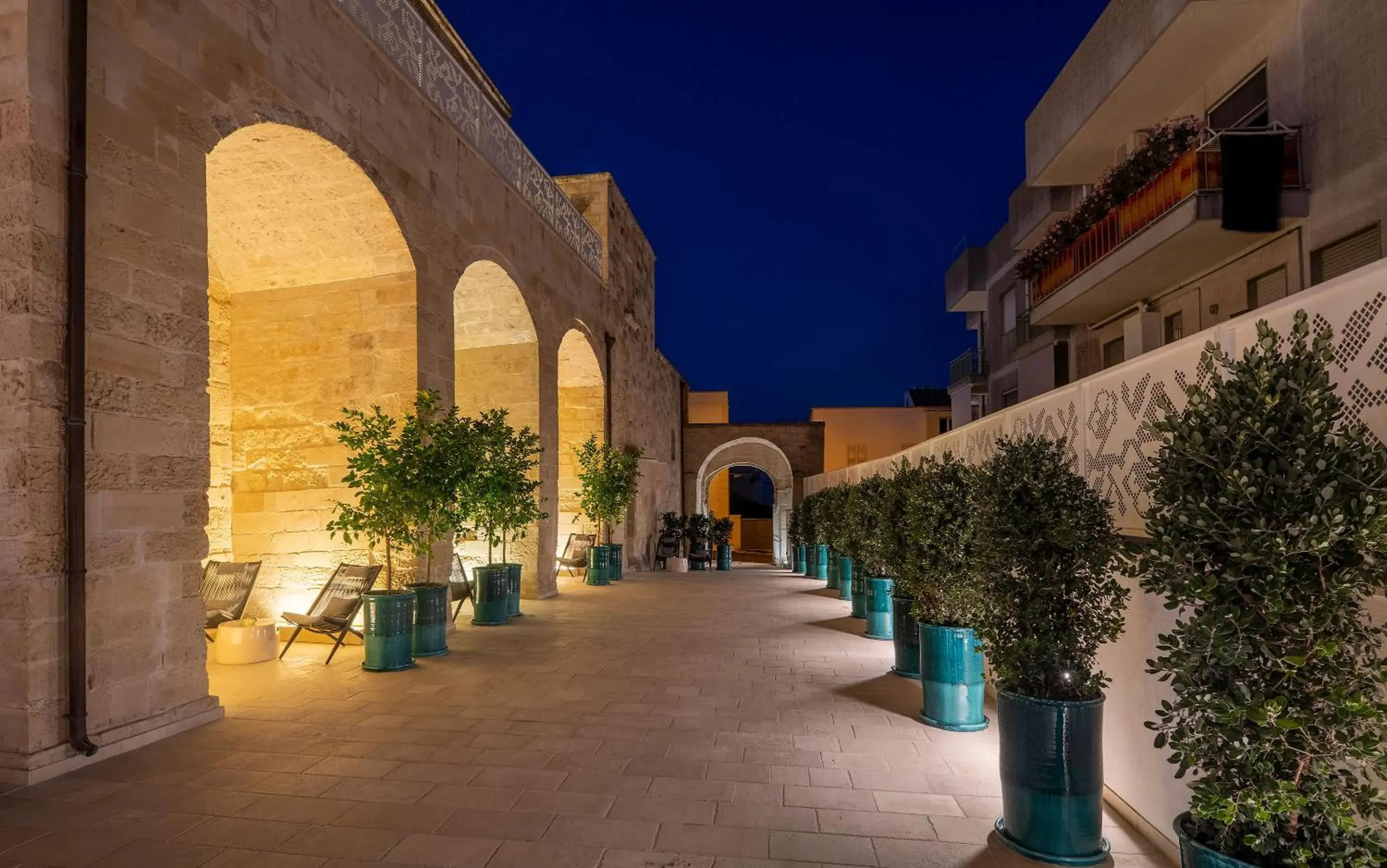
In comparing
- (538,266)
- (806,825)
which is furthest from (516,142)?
(806,825)

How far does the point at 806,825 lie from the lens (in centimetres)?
304

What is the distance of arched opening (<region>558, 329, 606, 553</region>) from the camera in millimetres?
12836

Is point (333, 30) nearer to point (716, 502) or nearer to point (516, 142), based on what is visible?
point (516, 142)

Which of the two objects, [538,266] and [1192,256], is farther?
[538,266]

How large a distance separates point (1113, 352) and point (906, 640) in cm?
804

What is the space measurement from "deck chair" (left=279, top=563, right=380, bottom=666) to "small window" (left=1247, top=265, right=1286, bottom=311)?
29.2ft

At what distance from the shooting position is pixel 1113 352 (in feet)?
37.2

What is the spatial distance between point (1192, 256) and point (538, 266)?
26.3 feet

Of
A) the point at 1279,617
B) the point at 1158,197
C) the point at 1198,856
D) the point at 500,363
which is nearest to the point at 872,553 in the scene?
the point at 1198,856

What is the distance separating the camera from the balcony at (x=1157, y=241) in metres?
7.60

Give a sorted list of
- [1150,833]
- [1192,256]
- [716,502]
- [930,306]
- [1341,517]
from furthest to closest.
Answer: [930,306] < [716,502] < [1192,256] < [1150,833] < [1341,517]

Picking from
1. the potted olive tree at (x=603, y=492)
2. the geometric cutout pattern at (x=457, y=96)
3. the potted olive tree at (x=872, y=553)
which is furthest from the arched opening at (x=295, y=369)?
the potted olive tree at (x=603, y=492)

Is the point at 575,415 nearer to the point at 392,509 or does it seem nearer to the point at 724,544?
the point at 724,544

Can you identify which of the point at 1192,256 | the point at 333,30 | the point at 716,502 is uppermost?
the point at 333,30
